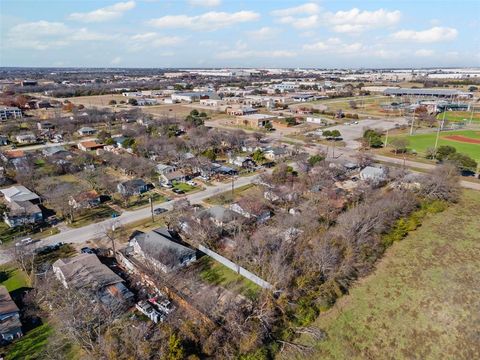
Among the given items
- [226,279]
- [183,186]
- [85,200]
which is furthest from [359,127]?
[226,279]

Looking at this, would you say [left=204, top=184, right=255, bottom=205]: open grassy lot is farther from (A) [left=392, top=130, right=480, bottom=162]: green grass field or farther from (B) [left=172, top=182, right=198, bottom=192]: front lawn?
(A) [left=392, top=130, right=480, bottom=162]: green grass field

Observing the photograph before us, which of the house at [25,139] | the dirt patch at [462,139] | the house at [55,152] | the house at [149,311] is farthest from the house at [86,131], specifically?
the dirt patch at [462,139]

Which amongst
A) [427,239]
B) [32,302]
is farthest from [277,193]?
[32,302]

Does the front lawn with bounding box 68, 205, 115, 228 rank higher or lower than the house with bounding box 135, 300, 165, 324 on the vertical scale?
higher

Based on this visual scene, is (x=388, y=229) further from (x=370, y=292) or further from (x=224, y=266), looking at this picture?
(x=224, y=266)

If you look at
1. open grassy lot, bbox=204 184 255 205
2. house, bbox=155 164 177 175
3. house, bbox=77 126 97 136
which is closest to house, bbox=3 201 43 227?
house, bbox=155 164 177 175

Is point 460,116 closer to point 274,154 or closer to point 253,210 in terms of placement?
point 274,154
